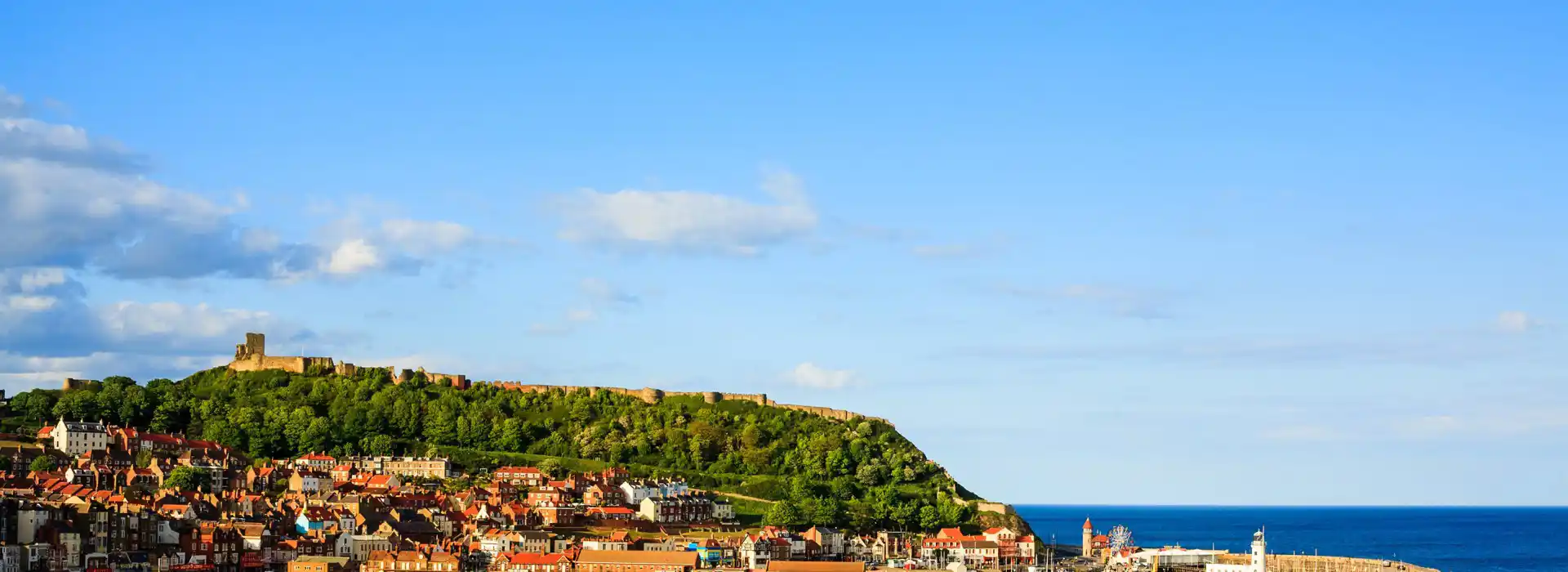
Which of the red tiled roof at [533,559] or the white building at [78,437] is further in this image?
the white building at [78,437]

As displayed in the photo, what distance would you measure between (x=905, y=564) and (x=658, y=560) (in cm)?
1664

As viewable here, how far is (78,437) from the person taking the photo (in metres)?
109

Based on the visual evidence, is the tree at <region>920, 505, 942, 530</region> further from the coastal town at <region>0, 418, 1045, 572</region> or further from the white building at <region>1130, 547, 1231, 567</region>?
the white building at <region>1130, 547, 1231, 567</region>

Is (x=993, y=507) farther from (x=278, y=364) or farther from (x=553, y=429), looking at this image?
(x=278, y=364)

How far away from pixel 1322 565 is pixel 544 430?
55.1m

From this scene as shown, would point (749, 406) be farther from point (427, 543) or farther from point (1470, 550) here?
point (1470, 550)

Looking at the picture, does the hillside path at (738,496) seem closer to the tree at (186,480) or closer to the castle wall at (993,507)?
the castle wall at (993,507)

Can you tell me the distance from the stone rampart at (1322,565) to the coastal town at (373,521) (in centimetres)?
1366

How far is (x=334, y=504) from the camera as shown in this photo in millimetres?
93438

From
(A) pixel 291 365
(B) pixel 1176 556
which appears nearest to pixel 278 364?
(A) pixel 291 365

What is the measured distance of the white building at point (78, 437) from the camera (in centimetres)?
10800

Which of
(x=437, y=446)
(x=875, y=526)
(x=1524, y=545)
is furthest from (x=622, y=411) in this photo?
(x=1524, y=545)

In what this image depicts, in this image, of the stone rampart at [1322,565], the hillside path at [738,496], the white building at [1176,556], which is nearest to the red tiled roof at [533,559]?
the hillside path at [738,496]

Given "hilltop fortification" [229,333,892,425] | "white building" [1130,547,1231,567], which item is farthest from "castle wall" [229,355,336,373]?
"white building" [1130,547,1231,567]
